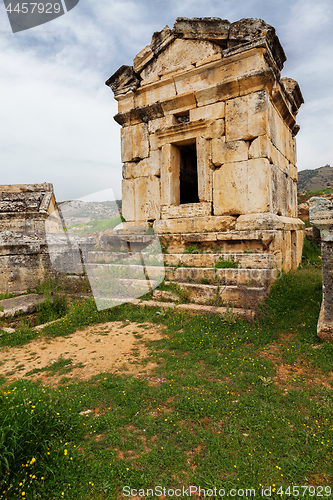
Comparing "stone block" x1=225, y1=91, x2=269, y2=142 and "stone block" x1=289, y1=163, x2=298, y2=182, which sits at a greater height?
"stone block" x1=225, y1=91, x2=269, y2=142

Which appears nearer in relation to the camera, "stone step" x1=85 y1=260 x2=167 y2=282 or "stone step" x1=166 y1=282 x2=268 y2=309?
"stone step" x1=166 y1=282 x2=268 y2=309

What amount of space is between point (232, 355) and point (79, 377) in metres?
1.86

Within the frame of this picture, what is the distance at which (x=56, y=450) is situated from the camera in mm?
2012

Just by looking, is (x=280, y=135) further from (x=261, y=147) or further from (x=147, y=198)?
(x=147, y=198)

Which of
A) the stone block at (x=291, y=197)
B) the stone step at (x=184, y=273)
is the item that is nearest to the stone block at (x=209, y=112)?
the stone block at (x=291, y=197)

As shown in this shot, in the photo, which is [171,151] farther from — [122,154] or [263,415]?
[263,415]

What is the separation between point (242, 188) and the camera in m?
5.91

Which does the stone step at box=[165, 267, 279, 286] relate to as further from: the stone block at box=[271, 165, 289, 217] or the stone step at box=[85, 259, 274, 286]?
the stone block at box=[271, 165, 289, 217]

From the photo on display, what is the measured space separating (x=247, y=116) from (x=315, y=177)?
1172 inches

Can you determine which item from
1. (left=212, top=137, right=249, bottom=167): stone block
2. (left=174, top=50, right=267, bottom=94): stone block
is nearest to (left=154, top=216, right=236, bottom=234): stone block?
(left=212, top=137, right=249, bottom=167): stone block

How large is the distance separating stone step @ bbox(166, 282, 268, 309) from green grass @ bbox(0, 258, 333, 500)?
0.85 metres

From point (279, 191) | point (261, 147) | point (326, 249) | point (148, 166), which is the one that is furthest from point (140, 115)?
point (326, 249)

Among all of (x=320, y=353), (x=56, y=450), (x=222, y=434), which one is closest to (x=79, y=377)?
(x=56, y=450)

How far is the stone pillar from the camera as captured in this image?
3.37m
